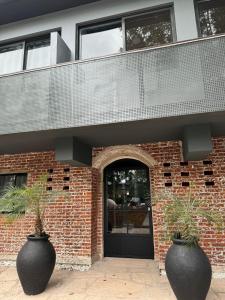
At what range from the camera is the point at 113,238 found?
564 centimetres

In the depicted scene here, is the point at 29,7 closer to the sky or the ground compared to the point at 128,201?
closer to the sky

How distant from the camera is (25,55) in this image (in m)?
5.82

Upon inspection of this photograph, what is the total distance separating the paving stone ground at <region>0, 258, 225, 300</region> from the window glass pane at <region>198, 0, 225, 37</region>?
4.73 m

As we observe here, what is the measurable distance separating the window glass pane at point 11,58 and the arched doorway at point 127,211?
10.9 feet

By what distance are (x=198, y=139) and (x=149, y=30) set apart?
8.81 feet

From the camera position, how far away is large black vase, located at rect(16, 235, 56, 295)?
3.73m

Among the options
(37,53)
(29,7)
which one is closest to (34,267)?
(37,53)

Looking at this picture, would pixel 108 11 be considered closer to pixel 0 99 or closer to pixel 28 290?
pixel 0 99

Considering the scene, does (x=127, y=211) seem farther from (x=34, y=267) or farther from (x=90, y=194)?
(x=34, y=267)

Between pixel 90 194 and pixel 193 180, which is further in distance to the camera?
pixel 90 194

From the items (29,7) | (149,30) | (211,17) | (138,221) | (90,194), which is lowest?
(138,221)

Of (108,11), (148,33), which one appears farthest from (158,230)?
(108,11)

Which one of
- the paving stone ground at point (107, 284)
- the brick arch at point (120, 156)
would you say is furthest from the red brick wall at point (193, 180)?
the paving stone ground at point (107, 284)

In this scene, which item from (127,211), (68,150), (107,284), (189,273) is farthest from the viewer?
(127,211)
